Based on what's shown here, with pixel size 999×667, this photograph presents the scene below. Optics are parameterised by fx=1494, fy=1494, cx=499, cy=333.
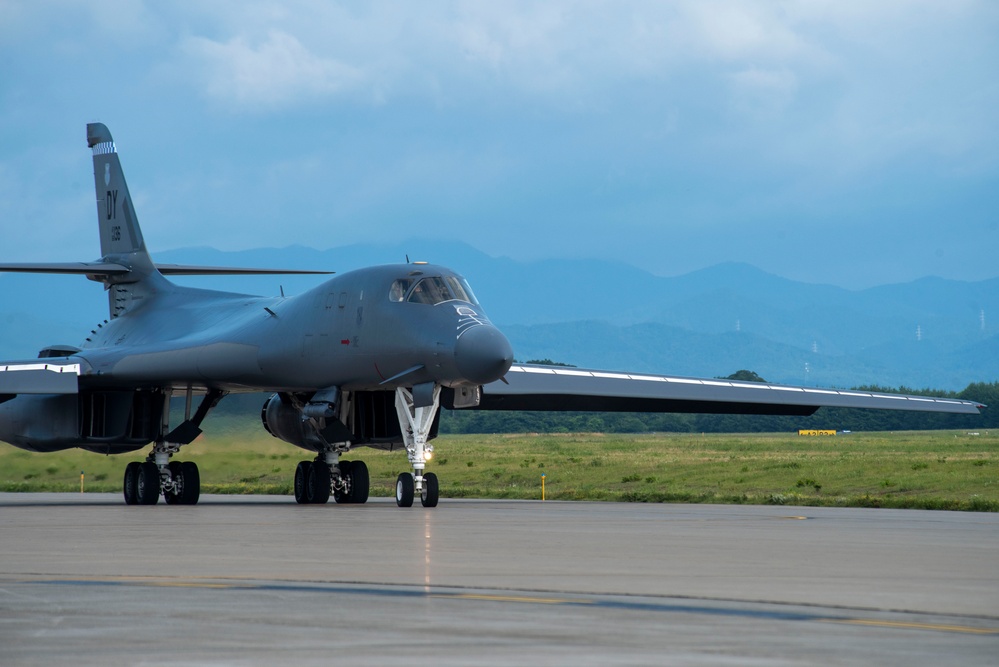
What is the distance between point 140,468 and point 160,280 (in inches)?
249

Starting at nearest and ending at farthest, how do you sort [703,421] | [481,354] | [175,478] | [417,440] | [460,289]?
[481,354] → [417,440] → [460,289] → [175,478] → [703,421]

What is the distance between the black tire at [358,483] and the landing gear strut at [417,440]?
3.00m

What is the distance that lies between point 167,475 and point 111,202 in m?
9.71

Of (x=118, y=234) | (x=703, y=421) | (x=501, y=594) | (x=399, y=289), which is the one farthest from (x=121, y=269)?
(x=703, y=421)

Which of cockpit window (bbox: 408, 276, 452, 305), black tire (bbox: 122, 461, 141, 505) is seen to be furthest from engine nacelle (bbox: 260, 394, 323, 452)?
cockpit window (bbox: 408, 276, 452, 305)

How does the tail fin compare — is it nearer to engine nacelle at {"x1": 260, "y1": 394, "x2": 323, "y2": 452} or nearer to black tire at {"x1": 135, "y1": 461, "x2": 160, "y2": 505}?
engine nacelle at {"x1": 260, "y1": 394, "x2": 323, "y2": 452}

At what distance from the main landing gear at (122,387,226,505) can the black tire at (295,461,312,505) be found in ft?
6.59

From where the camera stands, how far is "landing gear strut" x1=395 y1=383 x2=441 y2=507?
23938mm

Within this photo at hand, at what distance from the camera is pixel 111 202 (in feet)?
118

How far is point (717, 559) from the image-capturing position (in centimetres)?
1307

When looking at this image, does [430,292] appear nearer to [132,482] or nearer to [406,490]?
[406,490]

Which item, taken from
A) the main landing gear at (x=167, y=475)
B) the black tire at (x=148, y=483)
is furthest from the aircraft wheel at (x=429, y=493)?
the black tire at (x=148, y=483)

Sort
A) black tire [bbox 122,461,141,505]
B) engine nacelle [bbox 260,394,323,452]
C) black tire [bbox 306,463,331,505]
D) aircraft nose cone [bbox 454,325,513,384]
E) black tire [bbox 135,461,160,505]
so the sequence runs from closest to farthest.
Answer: aircraft nose cone [bbox 454,325,513,384] → black tire [bbox 306,463,331,505] → black tire [bbox 135,461,160,505] → black tire [bbox 122,461,141,505] → engine nacelle [bbox 260,394,323,452]

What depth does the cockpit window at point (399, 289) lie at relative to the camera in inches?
982
